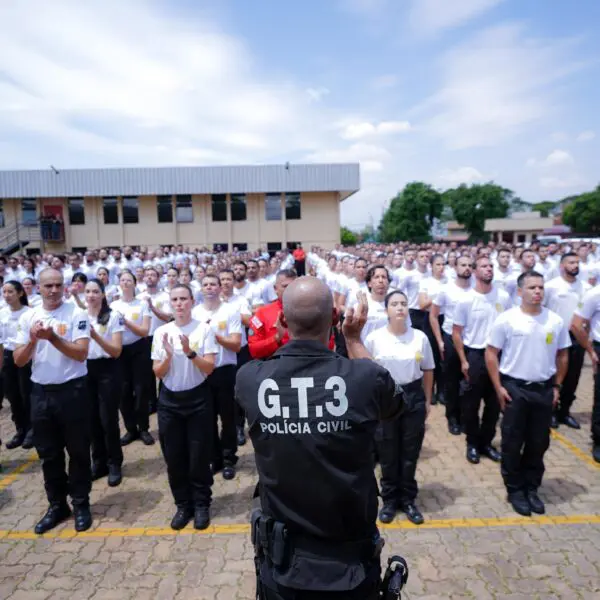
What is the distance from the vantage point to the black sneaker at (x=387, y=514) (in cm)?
427

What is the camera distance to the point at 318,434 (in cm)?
192

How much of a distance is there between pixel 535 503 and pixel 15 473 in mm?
5717

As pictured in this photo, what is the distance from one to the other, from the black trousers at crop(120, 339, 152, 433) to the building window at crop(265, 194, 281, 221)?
2694cm

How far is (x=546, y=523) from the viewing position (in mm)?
4168

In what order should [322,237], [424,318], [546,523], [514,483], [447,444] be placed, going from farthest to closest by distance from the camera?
1. [322,237]
2. [424,318]
3. [447,444]
4. [514,483]
5. [546,523]

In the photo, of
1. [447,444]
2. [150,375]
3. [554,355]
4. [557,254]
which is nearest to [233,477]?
[150,375]

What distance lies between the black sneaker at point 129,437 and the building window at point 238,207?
1068 inches

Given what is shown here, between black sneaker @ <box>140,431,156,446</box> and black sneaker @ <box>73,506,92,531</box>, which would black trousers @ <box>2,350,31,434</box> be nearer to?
black sneaker @ <box>140,431,156,446</box>

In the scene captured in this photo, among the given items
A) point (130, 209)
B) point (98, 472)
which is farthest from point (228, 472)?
point (130, 209)

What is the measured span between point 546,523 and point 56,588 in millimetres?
4131

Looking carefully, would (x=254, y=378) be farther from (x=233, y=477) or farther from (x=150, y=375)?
(x=150, y=375)

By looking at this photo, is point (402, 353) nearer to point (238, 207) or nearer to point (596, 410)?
point (596, 410)

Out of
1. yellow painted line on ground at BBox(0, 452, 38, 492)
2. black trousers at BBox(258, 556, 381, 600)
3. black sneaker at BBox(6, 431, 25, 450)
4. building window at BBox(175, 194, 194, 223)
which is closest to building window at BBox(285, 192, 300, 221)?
building window at BBox(175, 194, 194, 223)

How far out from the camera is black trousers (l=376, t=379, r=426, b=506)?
4203mm
